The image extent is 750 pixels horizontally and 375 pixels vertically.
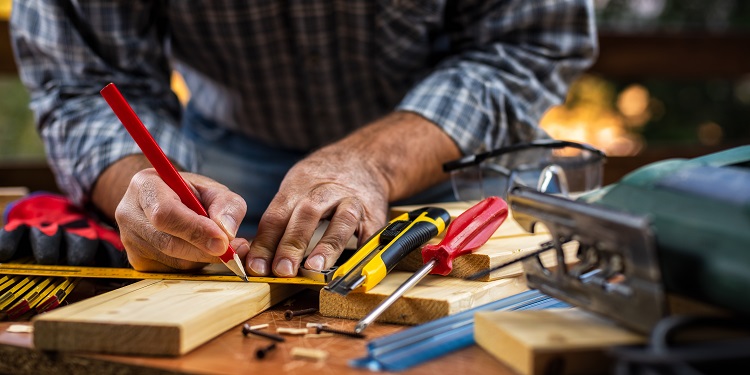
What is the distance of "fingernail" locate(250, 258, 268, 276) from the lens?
1.02 metres

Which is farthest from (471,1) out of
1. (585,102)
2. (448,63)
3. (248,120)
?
(585,102)

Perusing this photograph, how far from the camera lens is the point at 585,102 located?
4.04 meters

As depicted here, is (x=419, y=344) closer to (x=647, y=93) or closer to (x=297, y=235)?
(x=297, y=235)

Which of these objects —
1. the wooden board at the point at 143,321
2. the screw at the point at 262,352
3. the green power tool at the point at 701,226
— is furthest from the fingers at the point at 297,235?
the green power tool at the point at 701,226

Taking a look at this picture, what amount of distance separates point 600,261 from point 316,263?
417 mm

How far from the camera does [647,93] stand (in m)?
4.16

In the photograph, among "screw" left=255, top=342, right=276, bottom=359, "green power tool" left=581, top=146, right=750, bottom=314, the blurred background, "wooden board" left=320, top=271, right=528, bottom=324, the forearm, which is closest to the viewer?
"green power tool" left=581, top=146, right=750, bottom=314

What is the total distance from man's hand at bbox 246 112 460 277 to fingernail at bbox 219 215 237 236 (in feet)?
0.15

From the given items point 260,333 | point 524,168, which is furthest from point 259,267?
point 524,168

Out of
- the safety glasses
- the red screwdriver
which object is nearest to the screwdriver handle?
the red screwdriver

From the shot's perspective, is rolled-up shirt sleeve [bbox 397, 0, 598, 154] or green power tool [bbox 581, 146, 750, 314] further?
rolled-up shirt sleeve [bbox 397, 0, 598, 154]

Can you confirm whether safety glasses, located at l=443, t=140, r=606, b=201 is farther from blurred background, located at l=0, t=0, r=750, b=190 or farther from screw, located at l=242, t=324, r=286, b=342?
blurred background, located at l=0, t=0, r=750, b=190

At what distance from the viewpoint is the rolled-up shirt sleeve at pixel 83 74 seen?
1545 mm

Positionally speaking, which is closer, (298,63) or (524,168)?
(524,168)
